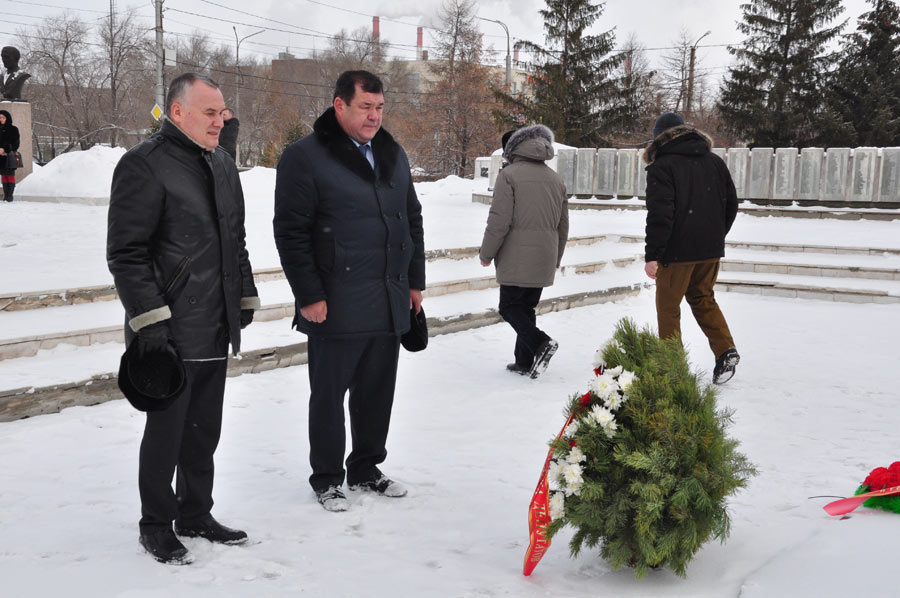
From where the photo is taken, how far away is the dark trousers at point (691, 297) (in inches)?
238

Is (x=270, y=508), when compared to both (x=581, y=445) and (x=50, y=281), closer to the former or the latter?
(x=581, y=445)

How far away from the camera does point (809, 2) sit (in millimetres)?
32781

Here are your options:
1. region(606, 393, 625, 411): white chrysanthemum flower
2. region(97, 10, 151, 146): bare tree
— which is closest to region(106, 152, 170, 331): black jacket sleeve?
region(606, 393, 625, 411): white chrysanthemum flower

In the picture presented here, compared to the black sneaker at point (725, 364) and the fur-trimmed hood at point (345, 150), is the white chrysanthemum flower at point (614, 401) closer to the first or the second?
the fur-trimmed hood at point (345, 150)

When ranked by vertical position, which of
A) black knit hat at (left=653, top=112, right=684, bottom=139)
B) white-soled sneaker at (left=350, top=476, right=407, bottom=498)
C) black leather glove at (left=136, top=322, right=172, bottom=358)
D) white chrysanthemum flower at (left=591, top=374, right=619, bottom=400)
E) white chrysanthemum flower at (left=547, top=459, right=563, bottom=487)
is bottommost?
white-soled sneaker at (left=350, top=476, right=407, bottom=498)

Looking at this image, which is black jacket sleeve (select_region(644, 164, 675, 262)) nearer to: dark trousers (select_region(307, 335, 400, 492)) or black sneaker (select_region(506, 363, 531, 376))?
black sneaker (select_region(506, 363, 531, 376))

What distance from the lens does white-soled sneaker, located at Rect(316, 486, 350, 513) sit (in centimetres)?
381

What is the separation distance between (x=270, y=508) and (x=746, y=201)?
18055mm

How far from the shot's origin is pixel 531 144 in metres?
6.32

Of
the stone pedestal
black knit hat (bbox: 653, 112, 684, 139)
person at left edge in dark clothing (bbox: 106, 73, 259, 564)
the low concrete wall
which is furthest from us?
the stone pedestal

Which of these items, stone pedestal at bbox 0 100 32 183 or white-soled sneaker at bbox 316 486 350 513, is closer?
white-soled sneaker at bbox 316 486 350 513

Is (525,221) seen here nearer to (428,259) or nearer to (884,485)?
(884,485)

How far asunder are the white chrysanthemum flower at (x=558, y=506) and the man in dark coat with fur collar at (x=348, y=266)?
1166mm

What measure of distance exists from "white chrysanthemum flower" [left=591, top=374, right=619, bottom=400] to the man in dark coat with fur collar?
1.20 meters
